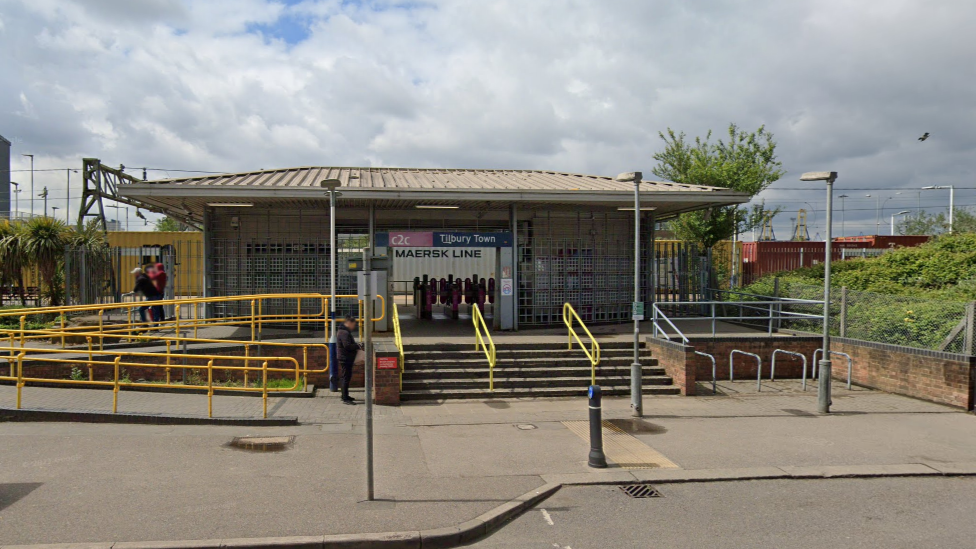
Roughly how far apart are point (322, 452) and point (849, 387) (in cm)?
1061

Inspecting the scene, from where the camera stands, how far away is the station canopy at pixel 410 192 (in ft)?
47.9

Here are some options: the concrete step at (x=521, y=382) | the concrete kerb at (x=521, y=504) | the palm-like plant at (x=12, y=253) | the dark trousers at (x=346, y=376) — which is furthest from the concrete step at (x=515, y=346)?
the palm-like plant at (x=12, y=253)

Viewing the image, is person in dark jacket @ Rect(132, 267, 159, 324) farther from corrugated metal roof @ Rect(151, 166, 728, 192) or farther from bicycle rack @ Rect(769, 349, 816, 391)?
bicycle rack @ Rect(769, 349, 816, 391)

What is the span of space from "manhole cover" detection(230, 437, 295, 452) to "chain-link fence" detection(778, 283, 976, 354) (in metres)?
11.3

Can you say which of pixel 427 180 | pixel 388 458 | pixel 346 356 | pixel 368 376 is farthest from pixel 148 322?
pixel 368 376

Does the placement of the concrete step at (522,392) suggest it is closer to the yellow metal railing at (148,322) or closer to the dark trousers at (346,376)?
the dark trousers at (346,376)

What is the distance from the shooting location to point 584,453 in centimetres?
901

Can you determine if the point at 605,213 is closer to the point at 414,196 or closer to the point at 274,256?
the point at 414,196

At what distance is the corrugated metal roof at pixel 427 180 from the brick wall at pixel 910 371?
4.91 metres

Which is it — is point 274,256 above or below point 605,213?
below

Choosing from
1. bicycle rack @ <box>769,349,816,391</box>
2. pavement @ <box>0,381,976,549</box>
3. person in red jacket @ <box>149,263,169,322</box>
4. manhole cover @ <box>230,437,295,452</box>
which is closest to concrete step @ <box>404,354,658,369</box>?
pavement @ <box>0,381,976,549</box>

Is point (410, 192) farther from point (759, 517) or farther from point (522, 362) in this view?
point (759, 517)

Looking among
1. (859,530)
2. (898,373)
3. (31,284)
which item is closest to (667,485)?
(859,530)

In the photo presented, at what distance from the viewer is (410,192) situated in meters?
15.0
